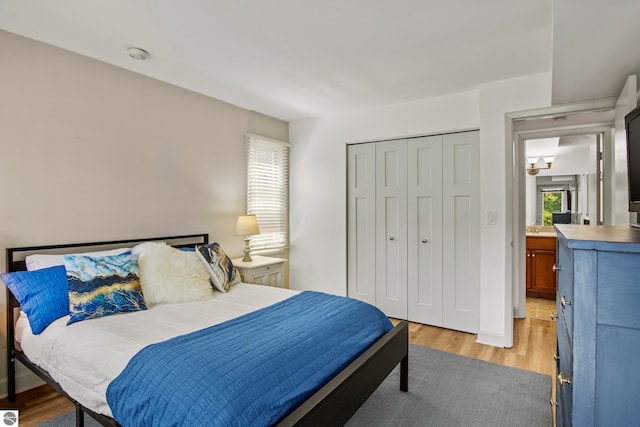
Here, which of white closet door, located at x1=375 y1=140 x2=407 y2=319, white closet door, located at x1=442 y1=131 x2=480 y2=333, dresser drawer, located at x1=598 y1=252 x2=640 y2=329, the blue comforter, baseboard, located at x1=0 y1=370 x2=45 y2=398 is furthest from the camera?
white closet door, located at x1=375 y1=140 x2=407 y2=319

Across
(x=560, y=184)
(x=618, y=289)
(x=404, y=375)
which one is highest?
(x=560, y=184)

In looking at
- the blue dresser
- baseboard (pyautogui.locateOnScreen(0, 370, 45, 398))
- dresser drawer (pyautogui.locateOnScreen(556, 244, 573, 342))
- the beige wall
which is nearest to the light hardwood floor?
baseboard (pyautogui.locateOnScreen(0, 370, 45, 398))

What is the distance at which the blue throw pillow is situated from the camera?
2137 mm

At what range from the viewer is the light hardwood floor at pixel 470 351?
229 cm

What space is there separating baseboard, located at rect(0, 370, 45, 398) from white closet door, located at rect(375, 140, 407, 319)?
10.6 feet

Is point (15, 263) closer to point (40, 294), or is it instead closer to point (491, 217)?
point (40, 294)

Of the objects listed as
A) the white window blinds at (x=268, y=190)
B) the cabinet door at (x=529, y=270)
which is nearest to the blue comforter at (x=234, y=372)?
the white window blinds at (x=268, y=190)

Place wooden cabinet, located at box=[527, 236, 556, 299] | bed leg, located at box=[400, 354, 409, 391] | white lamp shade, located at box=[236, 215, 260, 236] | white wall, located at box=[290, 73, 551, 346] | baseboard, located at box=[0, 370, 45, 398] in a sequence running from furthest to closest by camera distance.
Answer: wooden cabinet, located at box=[527, 236, 556, 299] < white lamp shade, located at box=[236, 215, 260, 236] < white wall, located at box=[290, 73, 551, 346] < bed leg, located at box=[400, 354, 409, 391] < baseboard, located at box=[0, 370, 45, 398]

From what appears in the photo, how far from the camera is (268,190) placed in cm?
446

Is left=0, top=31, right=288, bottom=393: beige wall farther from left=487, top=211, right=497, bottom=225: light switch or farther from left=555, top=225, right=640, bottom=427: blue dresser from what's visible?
left=555, top=225, right=640, bottom=427: blue dresser

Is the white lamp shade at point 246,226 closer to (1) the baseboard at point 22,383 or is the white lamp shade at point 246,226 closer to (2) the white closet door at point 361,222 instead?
(2) the white closet door at point 361,222

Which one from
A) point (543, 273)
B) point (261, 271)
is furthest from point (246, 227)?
point (543, 273)

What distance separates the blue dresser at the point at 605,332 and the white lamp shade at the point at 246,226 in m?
3.14

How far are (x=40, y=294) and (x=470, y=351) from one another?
10.9 ft
